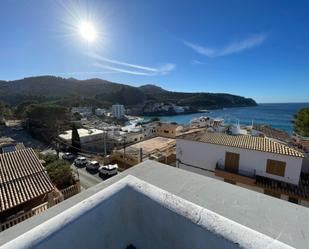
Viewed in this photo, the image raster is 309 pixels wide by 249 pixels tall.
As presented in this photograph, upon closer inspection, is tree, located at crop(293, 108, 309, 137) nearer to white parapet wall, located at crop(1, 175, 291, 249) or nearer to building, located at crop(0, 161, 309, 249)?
building, located at crop(0, 161, 309, 249)

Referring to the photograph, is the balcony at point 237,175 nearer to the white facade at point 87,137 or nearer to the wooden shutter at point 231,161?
the wooden shutter at point 231,161

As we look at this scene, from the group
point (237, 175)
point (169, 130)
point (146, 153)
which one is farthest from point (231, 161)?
point (169, 130)

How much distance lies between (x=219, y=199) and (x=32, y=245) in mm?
1914

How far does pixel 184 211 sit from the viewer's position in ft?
4.79

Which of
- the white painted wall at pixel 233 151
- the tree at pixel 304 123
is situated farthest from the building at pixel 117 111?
the white painted wall at pixel 233 151

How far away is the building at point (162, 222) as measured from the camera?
125 centimetres

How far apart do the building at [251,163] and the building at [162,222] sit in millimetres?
9179

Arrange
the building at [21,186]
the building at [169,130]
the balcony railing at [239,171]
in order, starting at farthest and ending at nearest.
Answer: the building at [169,130] → the balcony railing at [239,171] → the building at [21,186]

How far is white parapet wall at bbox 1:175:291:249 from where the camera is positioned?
121 centimetres

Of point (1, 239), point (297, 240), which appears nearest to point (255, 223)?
point (297, 240)

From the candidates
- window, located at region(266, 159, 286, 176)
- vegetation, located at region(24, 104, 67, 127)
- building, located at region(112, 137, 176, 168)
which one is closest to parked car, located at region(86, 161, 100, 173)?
building, located at region(112, 137, 176, 168)

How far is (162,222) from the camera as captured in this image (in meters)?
1.63

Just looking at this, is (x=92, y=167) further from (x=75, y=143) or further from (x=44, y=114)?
(x=44, y=114)

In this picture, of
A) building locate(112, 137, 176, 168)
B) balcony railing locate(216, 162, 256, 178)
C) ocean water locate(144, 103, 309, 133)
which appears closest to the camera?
balcony railing locate(216, 162, 256, 178)
